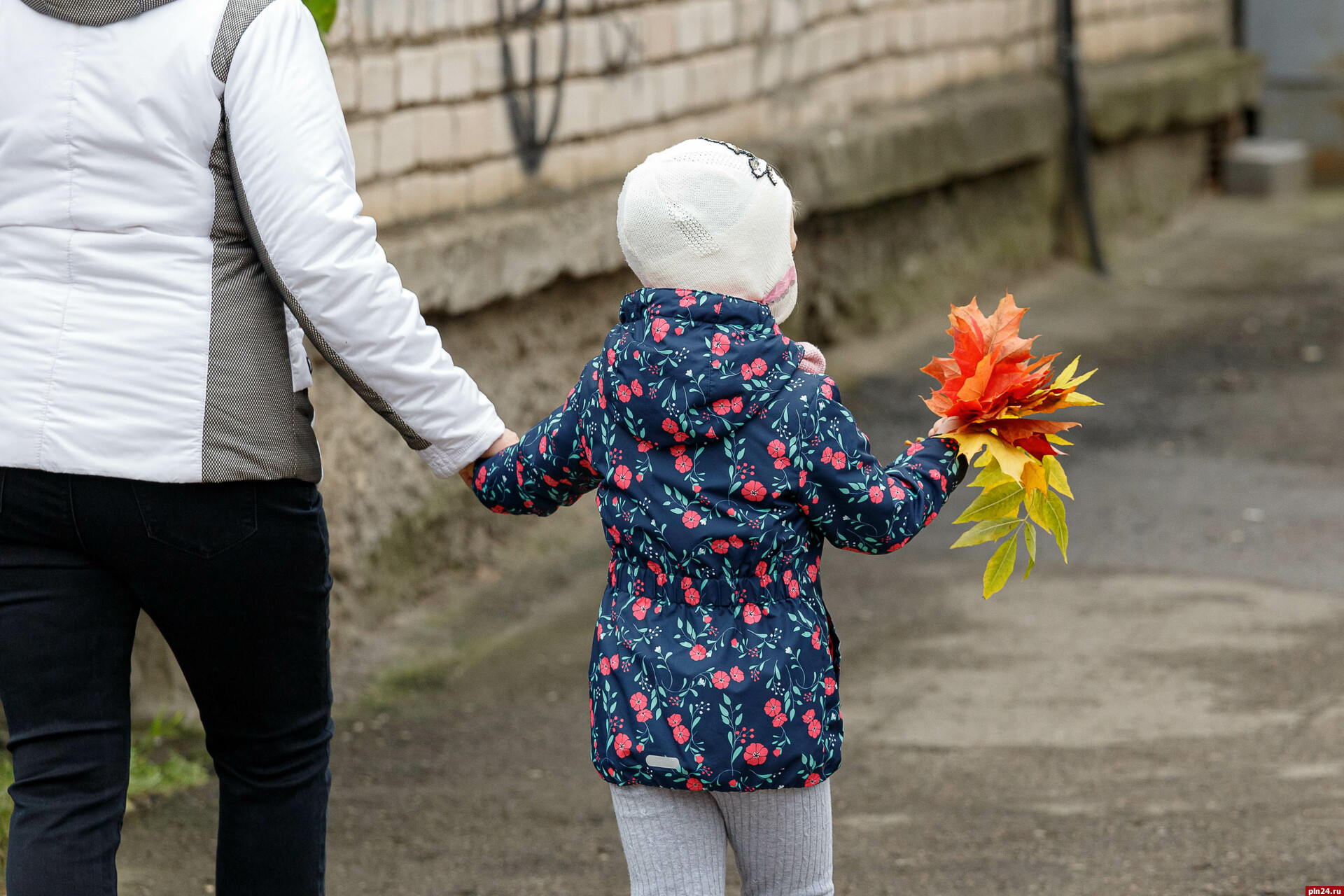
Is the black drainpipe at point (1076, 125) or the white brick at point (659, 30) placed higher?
the white brick at point (659, 30)

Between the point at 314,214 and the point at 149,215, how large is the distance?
20 centimetres

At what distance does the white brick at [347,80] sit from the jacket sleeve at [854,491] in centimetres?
262

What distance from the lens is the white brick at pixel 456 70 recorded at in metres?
4.73

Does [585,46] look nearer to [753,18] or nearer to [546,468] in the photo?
[753,18]

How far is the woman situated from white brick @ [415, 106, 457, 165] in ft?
8.49

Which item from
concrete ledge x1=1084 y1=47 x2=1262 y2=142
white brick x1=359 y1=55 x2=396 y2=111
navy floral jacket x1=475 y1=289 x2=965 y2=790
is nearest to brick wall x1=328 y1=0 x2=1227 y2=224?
white brick x1=359 y1=55 x2=396 y2=111

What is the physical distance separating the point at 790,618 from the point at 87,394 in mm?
921

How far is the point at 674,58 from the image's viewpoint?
5961mm

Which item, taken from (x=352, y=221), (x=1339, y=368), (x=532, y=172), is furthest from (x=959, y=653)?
(x=1339, y=368)

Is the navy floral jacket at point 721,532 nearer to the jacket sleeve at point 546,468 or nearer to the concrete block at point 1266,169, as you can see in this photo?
the jacket sleeve at point 546,468

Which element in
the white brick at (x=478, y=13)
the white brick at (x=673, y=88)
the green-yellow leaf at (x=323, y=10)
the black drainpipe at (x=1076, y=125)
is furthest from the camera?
the black drainpipe at (x=1076, y=125)

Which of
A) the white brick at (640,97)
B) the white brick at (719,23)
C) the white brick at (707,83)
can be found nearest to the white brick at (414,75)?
the white brick at (640,97)

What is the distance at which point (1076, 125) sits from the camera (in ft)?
29.5

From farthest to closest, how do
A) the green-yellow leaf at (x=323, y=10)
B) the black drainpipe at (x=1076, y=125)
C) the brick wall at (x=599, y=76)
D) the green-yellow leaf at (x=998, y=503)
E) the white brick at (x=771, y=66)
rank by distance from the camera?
the black drainpipe at (x=1076, y=125)
the white brick at (x=771, y=66)
the brick wall at (x=599, y=76)
the green-yellow leaf at (x=323, y=10)
the green-yellow leaf at (x=998, y=503)
